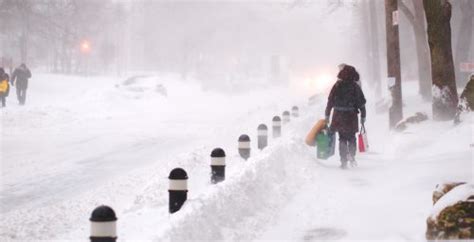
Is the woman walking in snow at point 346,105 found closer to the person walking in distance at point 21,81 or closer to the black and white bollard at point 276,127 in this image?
the black and white bollard at point 276,127

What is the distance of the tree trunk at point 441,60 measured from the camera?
44.8 ft

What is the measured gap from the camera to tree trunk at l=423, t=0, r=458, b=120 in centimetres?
1366

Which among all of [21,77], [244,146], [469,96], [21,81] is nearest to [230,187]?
[244,146]

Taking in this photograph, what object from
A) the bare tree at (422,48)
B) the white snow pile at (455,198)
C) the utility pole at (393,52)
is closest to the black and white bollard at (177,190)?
the white snow pile at (455,198)

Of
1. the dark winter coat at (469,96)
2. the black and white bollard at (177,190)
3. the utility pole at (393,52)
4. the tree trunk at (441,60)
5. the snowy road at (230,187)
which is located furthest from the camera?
the utility pole at (393,52)

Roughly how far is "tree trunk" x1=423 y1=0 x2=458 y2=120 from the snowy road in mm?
554

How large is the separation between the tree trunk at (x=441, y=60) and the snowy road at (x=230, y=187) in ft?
1.82

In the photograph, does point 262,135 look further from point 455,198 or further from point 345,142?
point 455,198

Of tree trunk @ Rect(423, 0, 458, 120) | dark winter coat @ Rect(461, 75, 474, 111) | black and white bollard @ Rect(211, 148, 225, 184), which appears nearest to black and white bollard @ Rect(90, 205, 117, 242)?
black and white bollard @ Rect(211, 148, 225, 184)

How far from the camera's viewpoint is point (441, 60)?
1385 centimetres

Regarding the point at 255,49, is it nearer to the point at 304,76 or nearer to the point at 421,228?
the point at 304,76

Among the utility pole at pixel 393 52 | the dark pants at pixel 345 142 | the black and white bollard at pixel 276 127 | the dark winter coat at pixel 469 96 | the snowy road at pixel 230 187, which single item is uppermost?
the utility pole at pixel 393 52

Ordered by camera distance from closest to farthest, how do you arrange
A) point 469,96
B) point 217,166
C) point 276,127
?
point 217,166 → point 469,96 → point 276,127

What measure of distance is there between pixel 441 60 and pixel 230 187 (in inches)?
350
